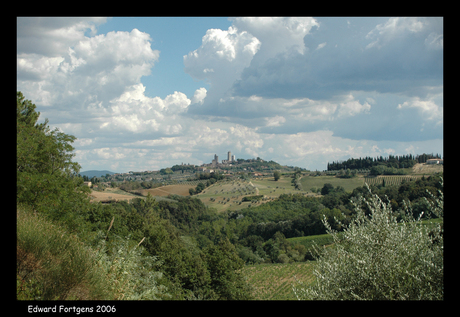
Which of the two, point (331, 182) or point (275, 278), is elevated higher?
point (331, 182)

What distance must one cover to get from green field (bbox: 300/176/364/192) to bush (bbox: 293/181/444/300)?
98.2 metres

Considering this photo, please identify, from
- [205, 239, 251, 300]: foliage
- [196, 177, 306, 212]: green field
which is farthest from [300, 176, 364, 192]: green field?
[205, 239, 251, 300]: foliage

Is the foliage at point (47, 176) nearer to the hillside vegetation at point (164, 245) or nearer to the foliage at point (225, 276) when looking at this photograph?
the hillside vegetation at point (164, 245)

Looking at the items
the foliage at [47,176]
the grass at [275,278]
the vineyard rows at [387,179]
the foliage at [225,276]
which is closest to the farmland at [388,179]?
the vineyard rows at [387,179]

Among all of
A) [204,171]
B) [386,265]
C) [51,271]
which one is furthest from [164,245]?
[204,171]

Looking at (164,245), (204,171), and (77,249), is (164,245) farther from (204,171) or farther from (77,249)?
(204,171)

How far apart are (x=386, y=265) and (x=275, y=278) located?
140 ft

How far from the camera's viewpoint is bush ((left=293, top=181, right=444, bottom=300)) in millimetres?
4637

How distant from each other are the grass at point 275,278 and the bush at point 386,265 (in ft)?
106

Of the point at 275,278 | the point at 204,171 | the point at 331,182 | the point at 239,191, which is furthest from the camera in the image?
the point at 204,171

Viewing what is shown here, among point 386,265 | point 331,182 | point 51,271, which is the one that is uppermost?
point 386,265

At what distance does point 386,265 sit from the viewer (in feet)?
16.2
